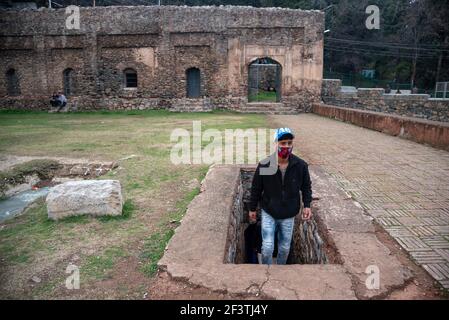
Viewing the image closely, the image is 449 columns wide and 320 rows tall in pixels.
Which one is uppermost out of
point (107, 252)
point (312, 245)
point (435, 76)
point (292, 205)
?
point (435, 76)

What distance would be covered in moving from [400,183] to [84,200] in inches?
170

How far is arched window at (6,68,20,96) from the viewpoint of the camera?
65.9 feet

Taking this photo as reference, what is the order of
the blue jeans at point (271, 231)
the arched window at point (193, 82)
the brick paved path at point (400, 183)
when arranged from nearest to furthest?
the brick paved path at point (400, 183), the blue jeans at point (271, 231), the arched window at point (193, 82)

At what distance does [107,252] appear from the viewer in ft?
10.5

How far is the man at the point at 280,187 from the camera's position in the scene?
3652 millimetres

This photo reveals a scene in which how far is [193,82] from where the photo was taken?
19.2 metres

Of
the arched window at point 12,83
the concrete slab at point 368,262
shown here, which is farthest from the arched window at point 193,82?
the concrete slab at point 368,262

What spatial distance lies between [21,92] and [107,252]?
2040 cm

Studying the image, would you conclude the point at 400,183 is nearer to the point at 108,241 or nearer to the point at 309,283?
the point at 309,283

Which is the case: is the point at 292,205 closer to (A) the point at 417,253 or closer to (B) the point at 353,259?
(B) the point at 353,259

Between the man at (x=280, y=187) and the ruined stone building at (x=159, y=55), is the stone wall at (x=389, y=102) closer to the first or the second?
the ruined stone building at (x=159, y=55)

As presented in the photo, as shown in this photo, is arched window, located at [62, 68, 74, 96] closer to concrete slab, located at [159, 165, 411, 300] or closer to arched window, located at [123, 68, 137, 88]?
arched window, located at [123, 68, 137, 88]

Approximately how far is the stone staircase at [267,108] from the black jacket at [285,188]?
14.8 metres
